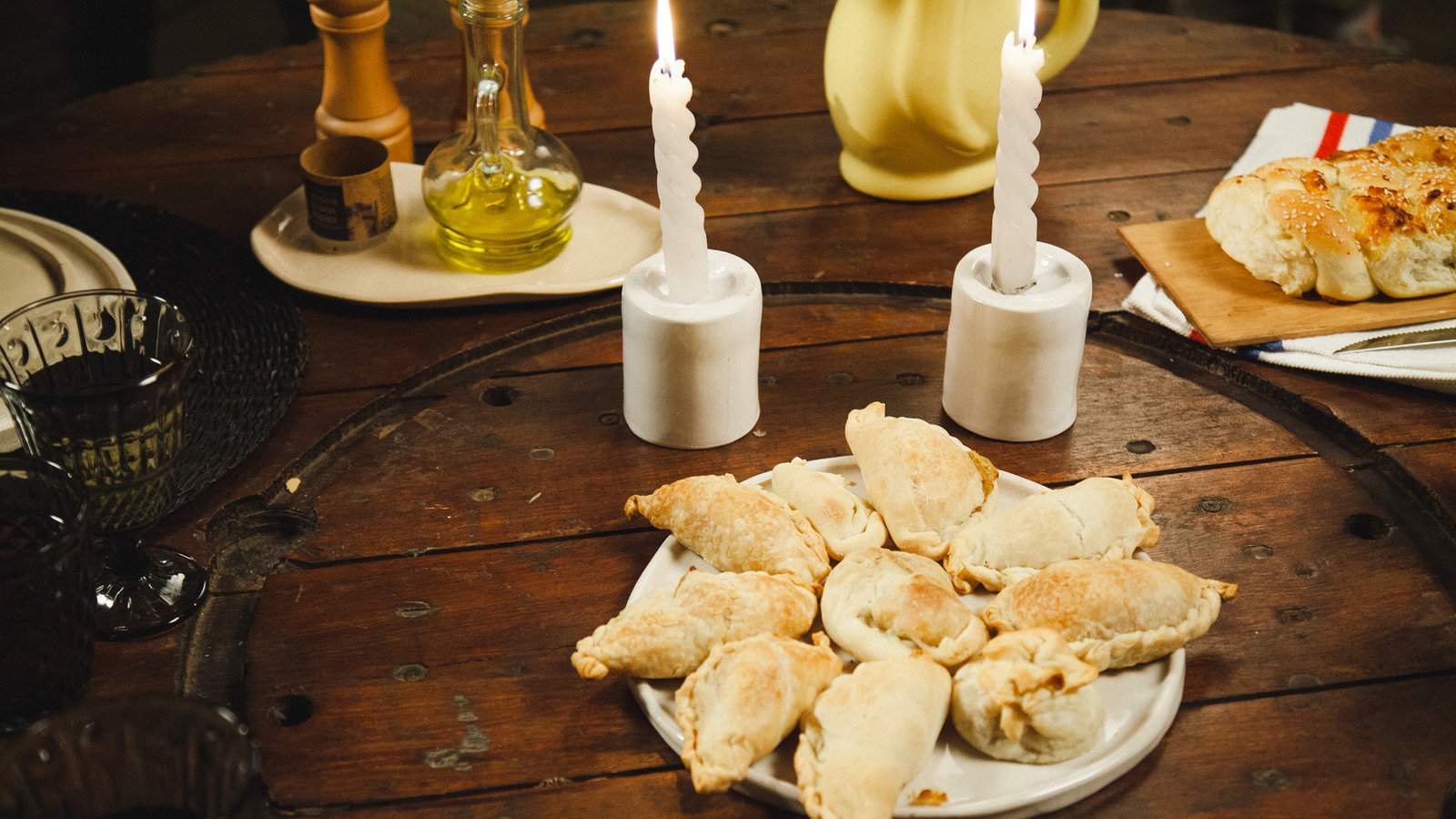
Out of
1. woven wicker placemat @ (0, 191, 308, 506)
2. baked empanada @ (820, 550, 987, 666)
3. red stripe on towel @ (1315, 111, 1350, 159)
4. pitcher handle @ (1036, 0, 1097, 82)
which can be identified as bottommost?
woven wicker placemat @ (0, 191, 308, 506)

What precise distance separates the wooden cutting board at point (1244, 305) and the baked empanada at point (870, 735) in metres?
0.52

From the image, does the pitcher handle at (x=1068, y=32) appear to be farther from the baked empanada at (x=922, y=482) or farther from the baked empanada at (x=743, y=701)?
the baked empanada at (x=743, y=701)

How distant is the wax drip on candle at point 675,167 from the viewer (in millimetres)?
836

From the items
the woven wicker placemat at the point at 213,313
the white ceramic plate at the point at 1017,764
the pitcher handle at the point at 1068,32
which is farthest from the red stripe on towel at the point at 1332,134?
the woven wicker placemat at the point at 213,313

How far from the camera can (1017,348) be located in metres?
0.91

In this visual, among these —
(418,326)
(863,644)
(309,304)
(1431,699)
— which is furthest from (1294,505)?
(309,304)

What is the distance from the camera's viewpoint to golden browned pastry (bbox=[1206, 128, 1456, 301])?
106 cm

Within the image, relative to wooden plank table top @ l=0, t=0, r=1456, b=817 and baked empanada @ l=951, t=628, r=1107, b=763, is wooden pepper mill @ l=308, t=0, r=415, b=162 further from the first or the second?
baked empanada @ l=951, t=628, r=1107, b=763

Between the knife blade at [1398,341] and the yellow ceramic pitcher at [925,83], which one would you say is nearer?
the knife blade at [1398,341]

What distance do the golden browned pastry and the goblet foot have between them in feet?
2.89

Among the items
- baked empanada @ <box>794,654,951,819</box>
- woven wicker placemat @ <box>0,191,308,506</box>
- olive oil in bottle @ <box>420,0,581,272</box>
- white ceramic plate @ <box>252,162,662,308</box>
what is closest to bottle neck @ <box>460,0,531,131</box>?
olive oil in bottle @ <box>420,0,581,272</box>

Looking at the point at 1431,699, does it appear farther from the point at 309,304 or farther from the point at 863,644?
the point at 309,304

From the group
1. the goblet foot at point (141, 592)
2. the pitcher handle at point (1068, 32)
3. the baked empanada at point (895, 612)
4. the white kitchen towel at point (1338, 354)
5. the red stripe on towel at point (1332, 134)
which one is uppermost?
the pitcher handle at point (1068, 32)

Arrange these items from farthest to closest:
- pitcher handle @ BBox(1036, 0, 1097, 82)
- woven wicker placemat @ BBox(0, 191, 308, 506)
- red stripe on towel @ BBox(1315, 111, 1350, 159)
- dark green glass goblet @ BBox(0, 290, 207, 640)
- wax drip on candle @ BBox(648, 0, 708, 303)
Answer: red stripe on towel @ BBox(1315, 111, 1350, 159) < pitcher handle @ BBox(1036, 0, 1097, 82) < woven wicker placemat @ BBox(0, 191, 308, 506) < wax drip on candle @ BBox(648, 0, 708, 303) < dark green glass goblet @ BBox(0, 290, 207, 640)
